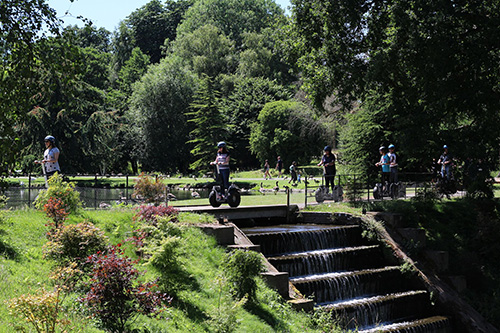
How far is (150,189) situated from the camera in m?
16.7

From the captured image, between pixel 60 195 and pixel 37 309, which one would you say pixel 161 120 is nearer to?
pixel 60 195

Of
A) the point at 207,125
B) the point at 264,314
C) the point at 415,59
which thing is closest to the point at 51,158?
the point at 264,314

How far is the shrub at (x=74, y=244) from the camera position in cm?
1031

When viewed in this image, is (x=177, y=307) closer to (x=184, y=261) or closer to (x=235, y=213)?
(x=184, y=261)

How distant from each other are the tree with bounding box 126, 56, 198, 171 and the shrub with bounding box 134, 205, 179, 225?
47420mm

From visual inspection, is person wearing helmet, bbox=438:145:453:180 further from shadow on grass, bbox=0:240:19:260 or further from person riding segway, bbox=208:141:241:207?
shadow on grass, bbox=0:240:19:260

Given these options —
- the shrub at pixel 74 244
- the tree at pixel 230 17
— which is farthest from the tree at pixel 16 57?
the tree at pixel 230 17

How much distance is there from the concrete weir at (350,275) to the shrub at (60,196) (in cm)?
334

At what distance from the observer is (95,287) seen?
8445mm

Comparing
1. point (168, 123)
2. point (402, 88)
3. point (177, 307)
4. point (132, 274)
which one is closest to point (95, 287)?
point (132, 274)

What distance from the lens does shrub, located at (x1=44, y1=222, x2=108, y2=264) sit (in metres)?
10.3

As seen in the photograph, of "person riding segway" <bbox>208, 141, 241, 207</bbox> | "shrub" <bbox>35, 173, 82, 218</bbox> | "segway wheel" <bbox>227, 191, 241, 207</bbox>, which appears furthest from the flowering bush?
"segway wheel" <bbox>227, 191, 241, 207</bbox>

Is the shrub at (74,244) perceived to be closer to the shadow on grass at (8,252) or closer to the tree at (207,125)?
Result: the shadow on grass at (8,252)

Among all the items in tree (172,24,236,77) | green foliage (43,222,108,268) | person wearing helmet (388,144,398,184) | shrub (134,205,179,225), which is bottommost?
green foliage (43,222,108,268)
